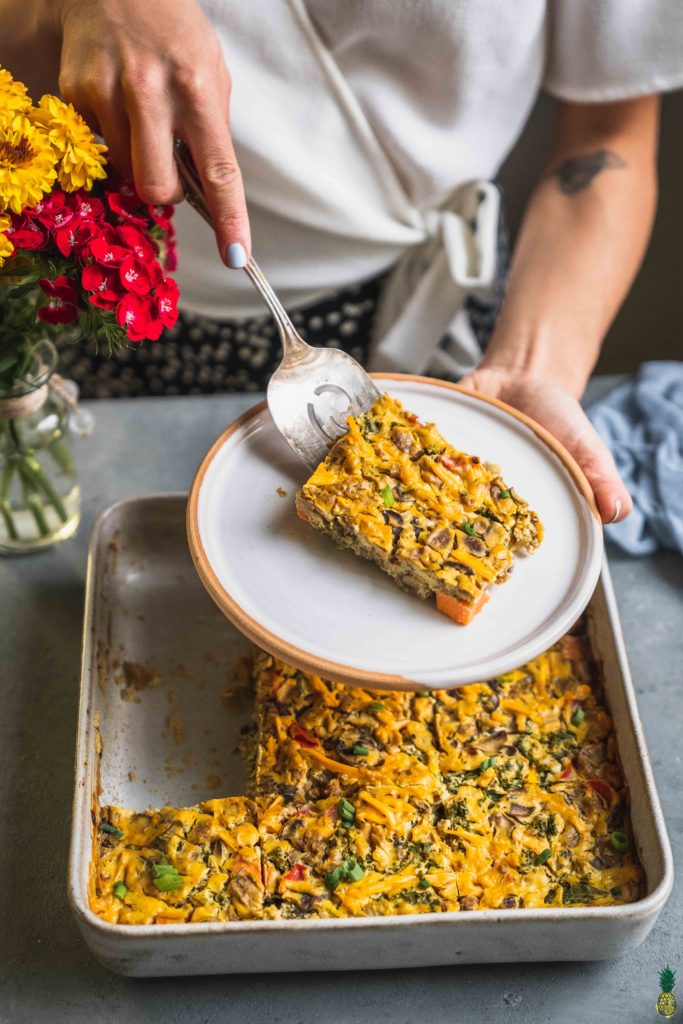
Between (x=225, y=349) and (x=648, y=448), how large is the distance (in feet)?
3.32

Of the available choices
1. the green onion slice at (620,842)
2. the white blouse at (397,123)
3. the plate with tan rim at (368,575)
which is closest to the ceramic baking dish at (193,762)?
the green onion slice at (620,842)

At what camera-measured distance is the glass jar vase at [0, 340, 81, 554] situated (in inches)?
62.9

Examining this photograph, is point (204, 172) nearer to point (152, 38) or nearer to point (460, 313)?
point (152, 38)

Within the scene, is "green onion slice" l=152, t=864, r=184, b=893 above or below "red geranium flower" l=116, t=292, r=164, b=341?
below

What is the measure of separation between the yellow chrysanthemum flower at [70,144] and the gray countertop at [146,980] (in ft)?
2.83

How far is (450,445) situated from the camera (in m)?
1.45

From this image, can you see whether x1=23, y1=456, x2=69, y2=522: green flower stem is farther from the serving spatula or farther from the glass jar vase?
the serving spatula

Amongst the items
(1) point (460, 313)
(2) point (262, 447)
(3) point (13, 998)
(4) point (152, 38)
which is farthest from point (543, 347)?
(3) point (13, 998)

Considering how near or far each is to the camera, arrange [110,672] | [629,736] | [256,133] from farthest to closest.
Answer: [256,133] → [110,672] → [629,736]

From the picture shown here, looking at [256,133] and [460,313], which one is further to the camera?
[460,313]

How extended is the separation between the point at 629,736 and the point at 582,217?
1.18 meters

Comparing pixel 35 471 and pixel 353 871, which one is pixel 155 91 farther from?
pixel 353 871

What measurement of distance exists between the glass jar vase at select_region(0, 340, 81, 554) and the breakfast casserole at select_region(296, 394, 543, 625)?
0.56 metres

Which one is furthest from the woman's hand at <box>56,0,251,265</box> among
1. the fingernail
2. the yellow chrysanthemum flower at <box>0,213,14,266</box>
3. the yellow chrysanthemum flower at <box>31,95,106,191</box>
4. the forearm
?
the forearm
